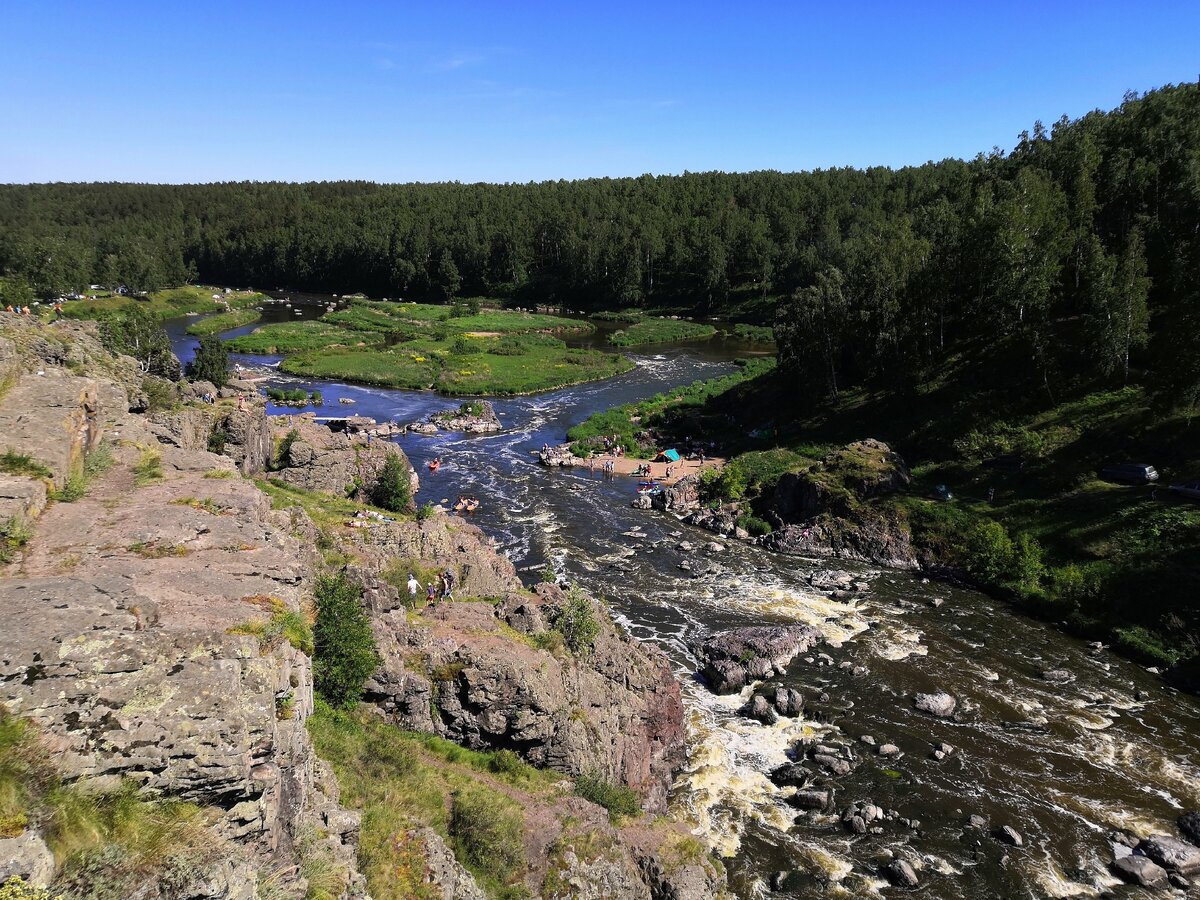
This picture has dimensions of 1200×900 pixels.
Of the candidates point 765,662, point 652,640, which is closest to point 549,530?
point 652,640

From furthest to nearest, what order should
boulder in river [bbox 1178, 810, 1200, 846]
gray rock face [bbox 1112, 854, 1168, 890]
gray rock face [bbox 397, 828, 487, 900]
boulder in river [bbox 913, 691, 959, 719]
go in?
boulder in river [bbox 913, 691, 959, 719] < boulder in river [bbox 1178, 810, 1200, 846] < gray rock face [bbox 1112, 854, 1168, 890] < gray rock face [bbox 397, 828, 487, 900]

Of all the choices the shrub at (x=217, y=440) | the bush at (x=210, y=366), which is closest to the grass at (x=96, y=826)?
the shrub at (x=217, y=440)

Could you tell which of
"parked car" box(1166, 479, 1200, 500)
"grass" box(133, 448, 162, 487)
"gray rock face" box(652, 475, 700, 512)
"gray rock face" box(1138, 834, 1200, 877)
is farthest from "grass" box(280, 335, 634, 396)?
"gray rock face" box(1138, 834, 1200, 877)

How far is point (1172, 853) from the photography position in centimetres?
2402

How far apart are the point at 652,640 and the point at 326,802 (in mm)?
23763

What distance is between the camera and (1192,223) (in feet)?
220

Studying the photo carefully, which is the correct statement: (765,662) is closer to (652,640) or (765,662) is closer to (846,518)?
(652,640)

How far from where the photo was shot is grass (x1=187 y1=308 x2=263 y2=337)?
137950 millimetres

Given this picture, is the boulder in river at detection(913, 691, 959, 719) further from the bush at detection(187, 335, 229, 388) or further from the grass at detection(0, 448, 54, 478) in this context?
the bush at detection(187, 335, 229, 388)

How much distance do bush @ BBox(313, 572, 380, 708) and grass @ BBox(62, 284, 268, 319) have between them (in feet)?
468

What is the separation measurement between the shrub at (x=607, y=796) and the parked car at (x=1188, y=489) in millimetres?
41385

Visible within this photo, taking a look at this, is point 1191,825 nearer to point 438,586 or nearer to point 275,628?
point 438,586

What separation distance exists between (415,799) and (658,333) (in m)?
134

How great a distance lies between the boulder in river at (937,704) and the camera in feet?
105
